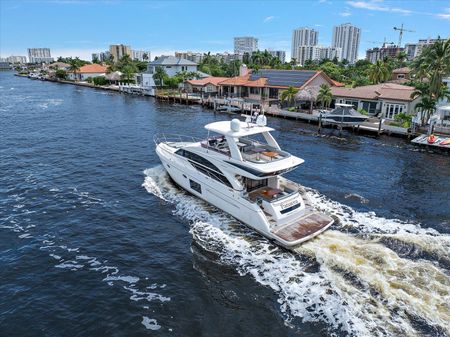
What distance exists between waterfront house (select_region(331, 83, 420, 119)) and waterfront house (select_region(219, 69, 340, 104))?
22.7 feet

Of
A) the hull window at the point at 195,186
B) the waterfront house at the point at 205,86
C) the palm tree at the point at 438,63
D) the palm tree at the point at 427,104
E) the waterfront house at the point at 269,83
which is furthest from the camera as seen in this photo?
the waterfront house at the point at 205,86

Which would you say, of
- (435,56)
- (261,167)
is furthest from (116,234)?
(435,56)

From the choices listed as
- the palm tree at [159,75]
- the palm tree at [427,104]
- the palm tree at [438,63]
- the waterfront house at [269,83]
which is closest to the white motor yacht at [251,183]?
the palm tree at [427,104]

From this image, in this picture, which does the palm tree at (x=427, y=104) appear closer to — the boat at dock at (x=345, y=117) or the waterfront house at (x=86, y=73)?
the boat at dock at (x=345, y=117)

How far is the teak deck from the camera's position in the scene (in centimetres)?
1572

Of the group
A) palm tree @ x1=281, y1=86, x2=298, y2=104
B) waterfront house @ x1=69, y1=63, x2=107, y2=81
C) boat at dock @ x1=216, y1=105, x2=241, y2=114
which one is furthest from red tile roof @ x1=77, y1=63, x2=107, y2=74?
palm tree @ x1=281, y1=86, x2=298, y2=104

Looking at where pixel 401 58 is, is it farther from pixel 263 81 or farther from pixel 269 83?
pixel 269 83

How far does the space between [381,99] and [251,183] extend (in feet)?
115

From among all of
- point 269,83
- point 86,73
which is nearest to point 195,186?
point 269,83

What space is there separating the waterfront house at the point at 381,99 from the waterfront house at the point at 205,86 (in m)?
27.6

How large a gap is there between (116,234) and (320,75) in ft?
164

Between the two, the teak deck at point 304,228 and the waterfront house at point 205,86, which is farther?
the waterfront house at point 205,86

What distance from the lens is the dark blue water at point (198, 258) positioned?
11852 mm

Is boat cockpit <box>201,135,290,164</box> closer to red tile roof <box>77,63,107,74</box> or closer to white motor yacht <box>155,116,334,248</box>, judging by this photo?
white motor yacht <box>155,116,334,248</box>
